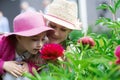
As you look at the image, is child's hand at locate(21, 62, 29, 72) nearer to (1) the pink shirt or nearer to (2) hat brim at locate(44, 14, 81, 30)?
(1) the pink shirt

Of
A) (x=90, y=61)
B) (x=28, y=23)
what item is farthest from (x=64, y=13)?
(x=90, y=61)

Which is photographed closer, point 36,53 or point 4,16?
point 36,53

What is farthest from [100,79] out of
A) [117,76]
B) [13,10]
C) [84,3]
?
[13,10]

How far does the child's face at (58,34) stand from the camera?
0.99 m

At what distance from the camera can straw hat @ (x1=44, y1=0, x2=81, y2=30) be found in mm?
1084

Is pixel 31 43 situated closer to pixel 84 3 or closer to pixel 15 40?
pixel 15 40

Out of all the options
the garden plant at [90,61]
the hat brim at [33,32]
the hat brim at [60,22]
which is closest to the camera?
the garden plant at [90,61]

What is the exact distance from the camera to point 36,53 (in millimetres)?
952

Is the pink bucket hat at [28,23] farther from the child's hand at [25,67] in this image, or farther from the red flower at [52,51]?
the red flower at [52,51]

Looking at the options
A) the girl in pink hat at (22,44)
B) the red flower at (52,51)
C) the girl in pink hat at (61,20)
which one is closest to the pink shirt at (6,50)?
the girl in pink hat at (22,44)

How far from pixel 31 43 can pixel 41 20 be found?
0.29 feet

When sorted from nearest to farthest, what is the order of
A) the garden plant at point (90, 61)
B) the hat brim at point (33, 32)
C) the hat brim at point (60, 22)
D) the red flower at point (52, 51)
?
the garden plant at point (90, 61), the red flower at point (52, 51), the hat brim at point (33, 32), the hat brim at point (60, 22)

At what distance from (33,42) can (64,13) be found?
23 cm

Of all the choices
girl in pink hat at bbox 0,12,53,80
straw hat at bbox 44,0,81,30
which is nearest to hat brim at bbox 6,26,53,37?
girl in pink hat at bbox 0,12,53,80
